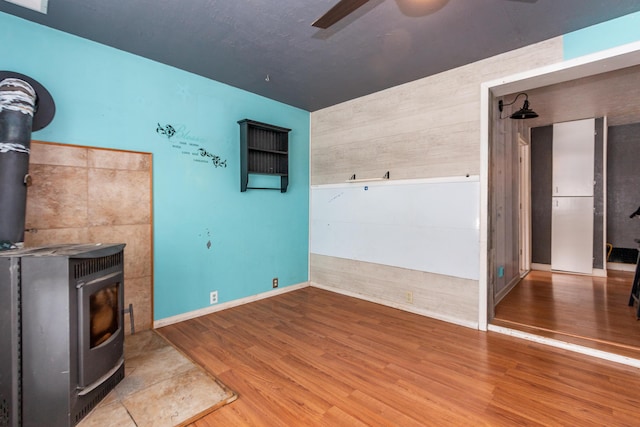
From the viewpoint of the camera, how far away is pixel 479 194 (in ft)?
9.36

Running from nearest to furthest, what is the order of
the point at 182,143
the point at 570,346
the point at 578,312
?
1. the point at 570,346
2. the point at 182,143
3. the point at 578,312

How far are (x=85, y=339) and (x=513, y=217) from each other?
513 cm

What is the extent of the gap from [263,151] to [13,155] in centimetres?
223

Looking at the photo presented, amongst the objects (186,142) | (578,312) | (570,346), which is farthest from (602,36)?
(186,142)

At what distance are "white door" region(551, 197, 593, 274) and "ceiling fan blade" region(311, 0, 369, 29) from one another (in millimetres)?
5676

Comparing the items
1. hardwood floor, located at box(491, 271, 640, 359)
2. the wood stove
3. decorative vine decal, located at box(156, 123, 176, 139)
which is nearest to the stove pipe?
the wood stove

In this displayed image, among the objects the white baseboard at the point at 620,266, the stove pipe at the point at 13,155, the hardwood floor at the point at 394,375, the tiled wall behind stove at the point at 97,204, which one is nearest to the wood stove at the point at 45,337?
the stove pipe at the point at 13,155

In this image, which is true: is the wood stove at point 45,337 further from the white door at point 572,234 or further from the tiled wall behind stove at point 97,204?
the white door at point 572,234

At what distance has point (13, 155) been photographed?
1.77 meters

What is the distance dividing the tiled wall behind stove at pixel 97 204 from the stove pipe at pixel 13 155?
0.50m

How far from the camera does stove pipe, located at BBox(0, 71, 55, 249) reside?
174 cm

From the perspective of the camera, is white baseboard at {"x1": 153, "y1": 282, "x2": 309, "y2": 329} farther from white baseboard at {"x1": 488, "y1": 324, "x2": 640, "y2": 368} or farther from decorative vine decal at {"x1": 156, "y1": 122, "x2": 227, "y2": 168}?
white baseboard at {"x1": 488, "y1": 324, "x2": 640, "y2": 368}

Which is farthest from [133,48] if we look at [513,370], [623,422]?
[623,422]

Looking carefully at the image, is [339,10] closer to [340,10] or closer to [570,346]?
[340,10]
